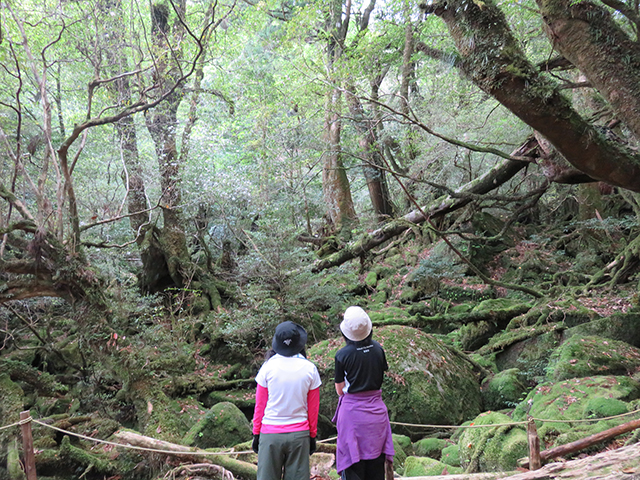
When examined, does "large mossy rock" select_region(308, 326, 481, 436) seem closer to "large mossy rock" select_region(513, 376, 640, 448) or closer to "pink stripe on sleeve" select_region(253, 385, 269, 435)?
"large mossy rock" select_region(513, 376, 640, 448)

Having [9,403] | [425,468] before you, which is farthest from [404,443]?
[9,403]

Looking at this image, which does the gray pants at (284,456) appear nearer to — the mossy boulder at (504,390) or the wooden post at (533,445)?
the wooden post at (533,445)

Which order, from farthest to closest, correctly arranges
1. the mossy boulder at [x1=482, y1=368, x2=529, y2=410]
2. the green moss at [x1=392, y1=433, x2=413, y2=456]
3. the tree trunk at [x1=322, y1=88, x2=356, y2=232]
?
the tree trunk at [x1=322, y1=88, x2=356, y2=232] < the mossy boulder at [x1=482, y1=368, x2=529, y2=410] < the green moss at [x1=392, y1=433, x2=413, y2=456]

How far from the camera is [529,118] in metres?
4.48

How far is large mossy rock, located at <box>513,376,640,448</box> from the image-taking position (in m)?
3.74

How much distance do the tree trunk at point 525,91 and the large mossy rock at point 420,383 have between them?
3.40 metres

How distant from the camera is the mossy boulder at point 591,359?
513 centimetres

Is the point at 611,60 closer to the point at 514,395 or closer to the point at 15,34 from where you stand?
the point at 514,395

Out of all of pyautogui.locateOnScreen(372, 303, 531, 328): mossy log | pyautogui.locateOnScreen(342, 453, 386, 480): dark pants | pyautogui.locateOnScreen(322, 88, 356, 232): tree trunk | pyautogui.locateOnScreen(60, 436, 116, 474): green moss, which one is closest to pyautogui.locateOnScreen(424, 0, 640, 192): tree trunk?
pyautogui.locateOnScreen(342, 453, 386, 480): dark pants

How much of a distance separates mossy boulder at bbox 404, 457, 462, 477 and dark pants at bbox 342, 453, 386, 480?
43.3 inches

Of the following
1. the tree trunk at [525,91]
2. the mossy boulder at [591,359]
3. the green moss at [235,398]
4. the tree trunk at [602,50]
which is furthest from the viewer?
the green moss at [235,398]

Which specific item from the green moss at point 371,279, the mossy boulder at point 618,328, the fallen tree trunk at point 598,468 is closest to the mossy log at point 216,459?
the fallen tree trunk at point 598,468

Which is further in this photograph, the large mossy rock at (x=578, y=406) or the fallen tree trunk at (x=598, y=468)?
the large mossy rock at (x=578, y=406)

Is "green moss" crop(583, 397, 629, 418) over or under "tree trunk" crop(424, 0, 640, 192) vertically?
under
